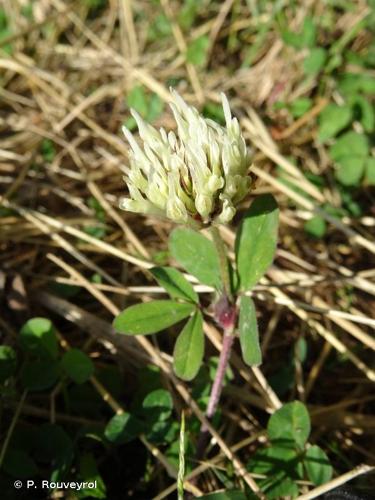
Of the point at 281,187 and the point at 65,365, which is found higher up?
the point at 281,187

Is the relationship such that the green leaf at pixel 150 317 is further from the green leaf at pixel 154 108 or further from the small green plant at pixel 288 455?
the green leaf at pixel 154 108

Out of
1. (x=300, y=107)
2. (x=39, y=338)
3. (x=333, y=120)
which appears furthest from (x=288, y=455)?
(x=300, y=107)

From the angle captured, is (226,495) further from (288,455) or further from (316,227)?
(316,227)

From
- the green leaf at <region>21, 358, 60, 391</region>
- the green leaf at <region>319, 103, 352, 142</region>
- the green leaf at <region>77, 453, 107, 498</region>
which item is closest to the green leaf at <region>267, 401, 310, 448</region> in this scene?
the green leaf at <region>77, 453, 107, 498</region>

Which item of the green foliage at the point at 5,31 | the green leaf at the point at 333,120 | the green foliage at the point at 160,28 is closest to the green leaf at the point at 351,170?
the green leaf at the point at 333,120

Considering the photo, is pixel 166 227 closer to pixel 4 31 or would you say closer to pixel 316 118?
pixel 316 118

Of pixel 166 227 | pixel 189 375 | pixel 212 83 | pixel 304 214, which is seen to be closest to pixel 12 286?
pixel 166 227
